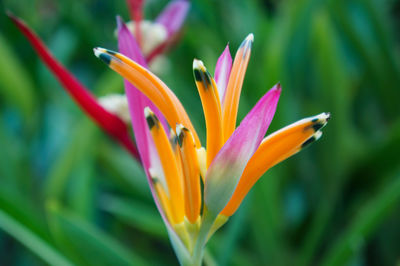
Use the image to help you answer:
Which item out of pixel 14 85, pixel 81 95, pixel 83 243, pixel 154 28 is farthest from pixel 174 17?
pixel 14 85

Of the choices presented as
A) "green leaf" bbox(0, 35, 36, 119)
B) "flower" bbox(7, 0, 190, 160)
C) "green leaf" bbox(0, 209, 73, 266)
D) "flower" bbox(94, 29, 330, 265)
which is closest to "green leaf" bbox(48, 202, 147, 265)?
→ "green leaf" bbox(0, 209, 73, 266)

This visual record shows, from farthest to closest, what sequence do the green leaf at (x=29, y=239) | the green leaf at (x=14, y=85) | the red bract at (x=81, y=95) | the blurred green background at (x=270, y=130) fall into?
the green leaf at (x=14, y=85), the blurred green background at (x=270, y=130), the green leaf at (x=29, y=239), the red bract at (x=81, y=95)

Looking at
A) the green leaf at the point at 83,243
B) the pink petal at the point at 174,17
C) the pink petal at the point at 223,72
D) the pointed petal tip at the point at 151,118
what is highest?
the pink petal at the point at 174,17

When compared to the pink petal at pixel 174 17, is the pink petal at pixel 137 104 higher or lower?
lower

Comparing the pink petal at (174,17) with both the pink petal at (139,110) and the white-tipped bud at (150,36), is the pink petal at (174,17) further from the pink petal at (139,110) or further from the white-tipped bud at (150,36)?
the pink petal at (139,110)

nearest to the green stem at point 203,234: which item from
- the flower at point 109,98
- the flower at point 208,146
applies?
the flower at point 208,146

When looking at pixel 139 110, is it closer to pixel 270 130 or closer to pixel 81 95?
pixel 81 95

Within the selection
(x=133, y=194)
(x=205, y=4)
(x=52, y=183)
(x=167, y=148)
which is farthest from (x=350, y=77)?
(x=167, y=148)
